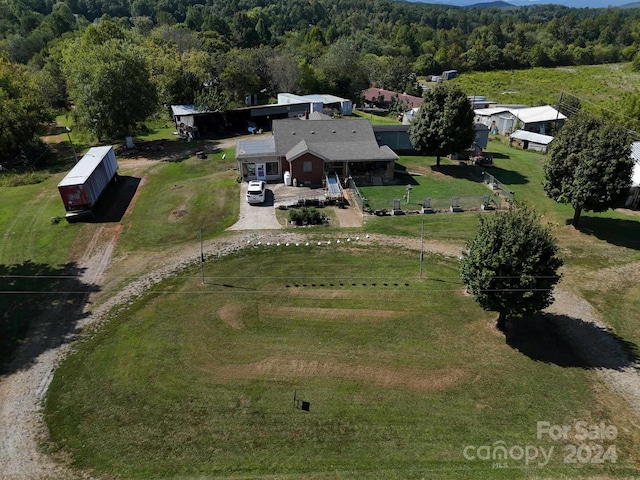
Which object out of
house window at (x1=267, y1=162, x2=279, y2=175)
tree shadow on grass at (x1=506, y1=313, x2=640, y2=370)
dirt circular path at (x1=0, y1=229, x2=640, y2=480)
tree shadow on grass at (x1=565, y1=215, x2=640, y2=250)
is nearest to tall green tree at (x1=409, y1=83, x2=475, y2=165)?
tree shadow on grass at (x1=565, y1=215, x2=640, y2=250)

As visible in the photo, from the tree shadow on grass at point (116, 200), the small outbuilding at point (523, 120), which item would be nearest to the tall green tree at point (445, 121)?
the small outbuilding at point (523, 120)

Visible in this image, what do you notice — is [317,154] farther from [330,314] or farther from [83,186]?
[330,314]

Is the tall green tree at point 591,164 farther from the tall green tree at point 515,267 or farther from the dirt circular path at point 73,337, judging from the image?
the tall green tree at point 515,267

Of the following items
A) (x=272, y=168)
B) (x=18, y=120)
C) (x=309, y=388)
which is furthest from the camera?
(x=18, y=120)

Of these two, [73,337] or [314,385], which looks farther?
[73,337]

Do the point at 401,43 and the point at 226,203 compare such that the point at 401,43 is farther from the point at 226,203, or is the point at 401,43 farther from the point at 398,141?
the point at 226,203

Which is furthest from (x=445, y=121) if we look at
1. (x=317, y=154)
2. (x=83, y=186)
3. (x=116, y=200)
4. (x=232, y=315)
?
(x=83, y=186)

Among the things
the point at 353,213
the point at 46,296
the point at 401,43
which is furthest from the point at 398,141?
the point at 401,43

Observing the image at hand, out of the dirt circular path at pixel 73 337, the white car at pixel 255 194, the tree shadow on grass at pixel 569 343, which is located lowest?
the tree shadow on grass at pixel 569 343
